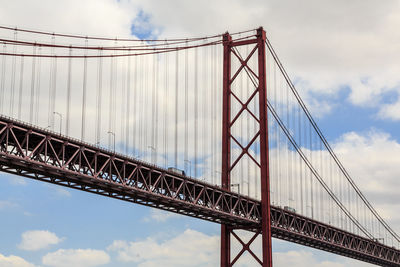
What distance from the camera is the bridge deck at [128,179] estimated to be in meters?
47.0

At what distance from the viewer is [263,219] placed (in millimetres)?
71625

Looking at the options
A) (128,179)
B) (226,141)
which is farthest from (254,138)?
(128,179)

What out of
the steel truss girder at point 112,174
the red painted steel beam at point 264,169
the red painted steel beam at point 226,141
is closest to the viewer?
the steel truss girder at point 112,174

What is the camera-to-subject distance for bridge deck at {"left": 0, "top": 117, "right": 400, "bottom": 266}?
47.0 m

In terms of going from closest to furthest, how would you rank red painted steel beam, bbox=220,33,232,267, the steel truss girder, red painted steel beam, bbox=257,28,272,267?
the steel truss girder → red painted steel beam, bbox=257,28,272,267 → red painted steel beam, bbox=220,33,232,267

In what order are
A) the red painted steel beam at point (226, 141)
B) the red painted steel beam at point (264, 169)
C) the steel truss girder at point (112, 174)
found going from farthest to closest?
the red painted steel beam at point (226, 141) → the red painted steel beam at point (264, 169) → the steel truss girder at point (112, 174)

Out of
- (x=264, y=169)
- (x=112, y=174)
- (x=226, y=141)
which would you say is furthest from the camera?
(x=226, y=141)

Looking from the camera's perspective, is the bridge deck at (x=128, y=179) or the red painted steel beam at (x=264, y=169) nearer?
the bridge deck at (x=128, y=179)

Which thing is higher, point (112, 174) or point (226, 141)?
point (226, 141)

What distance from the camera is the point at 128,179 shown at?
55188 mm

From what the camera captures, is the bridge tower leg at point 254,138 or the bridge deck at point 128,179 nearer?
the bridge deck at point 128,179

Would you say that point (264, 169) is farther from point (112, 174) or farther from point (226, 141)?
point (112, 174)

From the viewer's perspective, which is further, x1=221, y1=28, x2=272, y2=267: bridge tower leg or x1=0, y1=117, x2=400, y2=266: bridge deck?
x1=221, y1=28, x2=272, y2=267: bridge tower leg

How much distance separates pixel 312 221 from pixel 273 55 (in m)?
20.7
